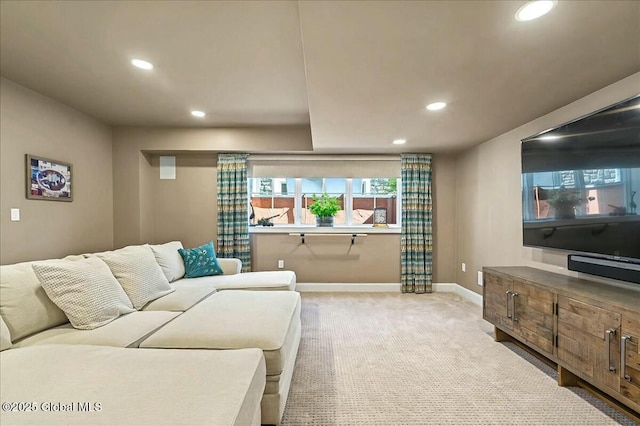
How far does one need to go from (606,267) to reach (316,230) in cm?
325

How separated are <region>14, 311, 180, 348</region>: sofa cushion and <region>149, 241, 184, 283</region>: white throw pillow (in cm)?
120

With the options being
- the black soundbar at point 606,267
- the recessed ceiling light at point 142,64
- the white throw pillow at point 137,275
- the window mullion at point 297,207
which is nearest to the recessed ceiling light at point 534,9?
the black soundbar at point 606,267

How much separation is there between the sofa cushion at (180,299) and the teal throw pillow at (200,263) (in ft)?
2.04

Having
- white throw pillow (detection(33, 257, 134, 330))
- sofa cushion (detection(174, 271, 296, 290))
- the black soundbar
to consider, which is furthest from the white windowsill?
white throw pillow (detection(33, 257, 134, 330))

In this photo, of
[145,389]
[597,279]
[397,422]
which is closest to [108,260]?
[145,389]

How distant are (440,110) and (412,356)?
2.15m

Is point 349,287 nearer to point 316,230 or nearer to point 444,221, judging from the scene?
point 316,230

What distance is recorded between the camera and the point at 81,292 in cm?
187

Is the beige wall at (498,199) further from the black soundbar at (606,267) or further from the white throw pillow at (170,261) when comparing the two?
the white throw pillow at (170,261)

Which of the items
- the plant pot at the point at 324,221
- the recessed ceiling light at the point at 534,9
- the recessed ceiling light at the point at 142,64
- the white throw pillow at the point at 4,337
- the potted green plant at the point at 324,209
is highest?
the recessed ceiling light at the point at 142,64

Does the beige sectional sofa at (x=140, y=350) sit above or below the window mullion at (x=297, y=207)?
below

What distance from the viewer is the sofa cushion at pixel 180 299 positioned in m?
2.30

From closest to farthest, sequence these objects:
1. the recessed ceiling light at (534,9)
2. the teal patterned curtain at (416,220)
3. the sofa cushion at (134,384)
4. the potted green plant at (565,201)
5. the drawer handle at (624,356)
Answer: the sofa cushion at (134,384)
the recessed ceiling light at (534,9)
the drawer handle at (624,356)
the potted green plant at (565,201)
the teal patterned curtain at (416,220)

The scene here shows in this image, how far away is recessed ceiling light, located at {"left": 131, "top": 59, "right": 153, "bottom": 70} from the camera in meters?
2.32
